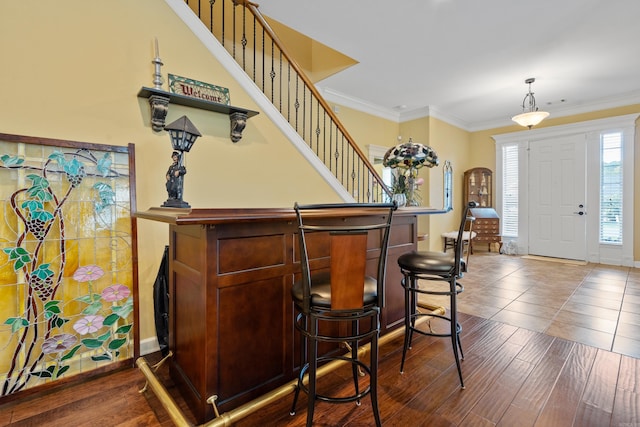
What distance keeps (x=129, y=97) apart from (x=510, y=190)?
7.19 m

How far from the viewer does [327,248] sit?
1.98m

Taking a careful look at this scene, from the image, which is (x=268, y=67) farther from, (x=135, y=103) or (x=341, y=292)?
(x=341, y=292)

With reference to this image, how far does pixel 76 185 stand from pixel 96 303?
79cm

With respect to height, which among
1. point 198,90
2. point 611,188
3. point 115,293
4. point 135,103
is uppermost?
point 198,90

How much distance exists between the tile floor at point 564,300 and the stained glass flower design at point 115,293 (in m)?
2.96

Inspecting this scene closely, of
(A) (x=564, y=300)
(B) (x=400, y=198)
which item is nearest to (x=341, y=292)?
(B) (x=400, y=198)

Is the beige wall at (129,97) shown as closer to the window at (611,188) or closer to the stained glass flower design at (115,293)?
the stained glass flower design at (115,293)

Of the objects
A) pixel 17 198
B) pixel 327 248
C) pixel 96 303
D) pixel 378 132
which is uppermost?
pixel 378 132

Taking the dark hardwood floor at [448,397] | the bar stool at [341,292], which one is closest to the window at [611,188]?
the dark hardwood floor at [448,397]

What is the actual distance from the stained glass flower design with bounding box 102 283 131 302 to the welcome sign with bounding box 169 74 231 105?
1.47 meters

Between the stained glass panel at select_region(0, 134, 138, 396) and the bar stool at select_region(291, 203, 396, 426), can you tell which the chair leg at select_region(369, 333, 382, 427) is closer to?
the bar stool at select_region(291, 203, 396, 426)

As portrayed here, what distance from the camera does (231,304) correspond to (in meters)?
1.54

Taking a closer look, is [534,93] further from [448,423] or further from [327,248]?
[448,423]

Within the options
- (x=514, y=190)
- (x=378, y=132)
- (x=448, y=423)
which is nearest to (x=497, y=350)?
(x=448, y=423)
